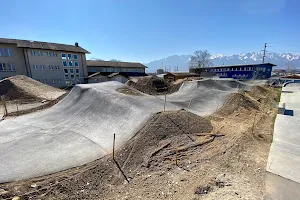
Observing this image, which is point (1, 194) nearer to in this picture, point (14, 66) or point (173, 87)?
point (173, 87)

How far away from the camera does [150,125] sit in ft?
24.9

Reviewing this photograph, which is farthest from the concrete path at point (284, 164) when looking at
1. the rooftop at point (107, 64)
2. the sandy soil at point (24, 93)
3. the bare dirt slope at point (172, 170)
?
the rooftop at point (107, 64)

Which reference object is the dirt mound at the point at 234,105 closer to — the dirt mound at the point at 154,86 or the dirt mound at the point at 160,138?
the dirt mound at the point at 160,138

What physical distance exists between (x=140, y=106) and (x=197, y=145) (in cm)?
445

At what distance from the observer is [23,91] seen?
1758 cm

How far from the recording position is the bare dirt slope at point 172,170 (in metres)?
4.18

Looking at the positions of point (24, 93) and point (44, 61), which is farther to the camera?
point (44, 61)

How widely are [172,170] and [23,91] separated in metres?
20.3

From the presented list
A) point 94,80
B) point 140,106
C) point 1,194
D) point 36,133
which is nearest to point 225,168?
point 140,106

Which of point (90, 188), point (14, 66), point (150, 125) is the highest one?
point (14, 66)

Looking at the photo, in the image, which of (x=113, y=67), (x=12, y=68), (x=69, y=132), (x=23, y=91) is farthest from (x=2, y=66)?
(x=69, y=132)

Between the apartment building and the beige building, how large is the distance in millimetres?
3772

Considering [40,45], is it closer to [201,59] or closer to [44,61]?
[44,61]

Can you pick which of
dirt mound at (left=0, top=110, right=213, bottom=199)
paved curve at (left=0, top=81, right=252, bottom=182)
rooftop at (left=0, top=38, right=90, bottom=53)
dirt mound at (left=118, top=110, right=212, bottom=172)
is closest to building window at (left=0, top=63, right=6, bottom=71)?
rooftop at (left=0, top=38, right=90, bottom=53)
